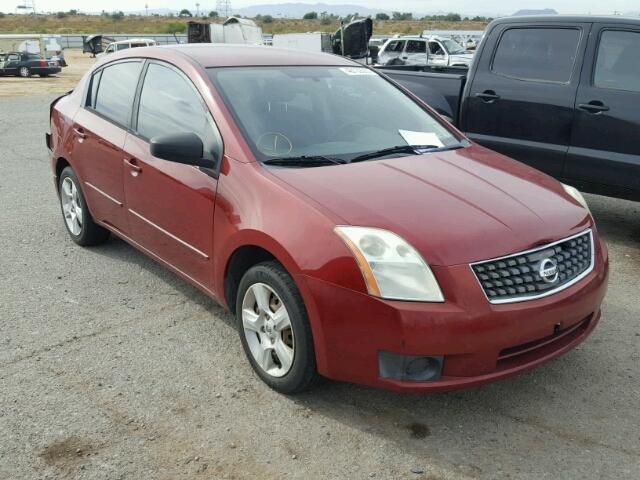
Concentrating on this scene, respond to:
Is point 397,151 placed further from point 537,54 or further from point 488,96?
point 537,54

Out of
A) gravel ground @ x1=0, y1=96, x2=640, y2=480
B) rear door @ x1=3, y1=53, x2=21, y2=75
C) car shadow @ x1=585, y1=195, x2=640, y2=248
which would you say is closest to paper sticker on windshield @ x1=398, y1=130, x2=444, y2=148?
gravel ground @ x1=0, y1=96, x2=640, y2=480

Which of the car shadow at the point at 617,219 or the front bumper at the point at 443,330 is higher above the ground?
the front bumper at the point at 443,330

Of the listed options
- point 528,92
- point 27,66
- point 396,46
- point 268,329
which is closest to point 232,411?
point 268,329

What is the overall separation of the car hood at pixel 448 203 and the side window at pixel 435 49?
23.6 m

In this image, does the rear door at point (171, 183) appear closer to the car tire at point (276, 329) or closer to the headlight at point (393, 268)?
the car tire at point (276, 329)

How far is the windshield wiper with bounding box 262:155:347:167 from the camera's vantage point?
133 inches

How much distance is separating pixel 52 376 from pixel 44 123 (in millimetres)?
10778

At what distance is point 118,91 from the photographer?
181 inches

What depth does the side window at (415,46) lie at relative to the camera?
1033 inches

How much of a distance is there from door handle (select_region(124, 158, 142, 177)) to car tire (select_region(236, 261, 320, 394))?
1.20 m

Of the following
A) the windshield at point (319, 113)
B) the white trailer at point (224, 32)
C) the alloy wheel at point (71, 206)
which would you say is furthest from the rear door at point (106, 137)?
the white trailer at point (224, 32)

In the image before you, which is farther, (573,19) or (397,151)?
(573,19)

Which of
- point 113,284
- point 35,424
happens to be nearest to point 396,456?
point 35,424

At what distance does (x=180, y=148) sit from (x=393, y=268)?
1.36 meters
